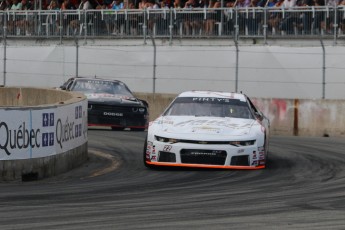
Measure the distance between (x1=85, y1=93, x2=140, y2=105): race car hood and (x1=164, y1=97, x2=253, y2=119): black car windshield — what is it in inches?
326

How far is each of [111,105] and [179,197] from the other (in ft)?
44.6

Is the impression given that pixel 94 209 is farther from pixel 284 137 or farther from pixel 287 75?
pixel 287 75

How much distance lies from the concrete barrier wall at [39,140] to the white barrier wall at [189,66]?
40.3ft

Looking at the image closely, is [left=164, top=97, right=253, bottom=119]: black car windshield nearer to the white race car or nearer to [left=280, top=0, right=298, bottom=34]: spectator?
the white race car

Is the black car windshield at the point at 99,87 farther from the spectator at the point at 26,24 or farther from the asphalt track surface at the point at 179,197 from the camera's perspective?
the asphalt track surface at the point at 179,197

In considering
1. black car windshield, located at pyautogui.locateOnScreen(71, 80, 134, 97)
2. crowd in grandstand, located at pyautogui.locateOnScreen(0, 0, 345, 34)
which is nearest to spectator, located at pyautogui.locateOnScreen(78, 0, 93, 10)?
crowd in grandstand, located at pyautogui.locateOnScreen(0, 0, 345, 34)

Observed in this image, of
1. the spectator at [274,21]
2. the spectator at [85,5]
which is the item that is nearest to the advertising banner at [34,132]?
the spectator at [274,21]

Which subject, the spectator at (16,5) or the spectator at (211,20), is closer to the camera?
the spectator at (211,20)

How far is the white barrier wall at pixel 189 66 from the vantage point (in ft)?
96.7

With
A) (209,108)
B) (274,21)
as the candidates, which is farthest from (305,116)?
(209,108)

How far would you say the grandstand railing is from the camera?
29641mm

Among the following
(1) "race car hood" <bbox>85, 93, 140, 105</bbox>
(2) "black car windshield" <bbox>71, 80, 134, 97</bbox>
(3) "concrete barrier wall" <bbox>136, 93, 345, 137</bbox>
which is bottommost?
(3) "concrete barrier wall" <bbox>136, 93, 345, 137</bbox>

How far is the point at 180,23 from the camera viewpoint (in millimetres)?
31703

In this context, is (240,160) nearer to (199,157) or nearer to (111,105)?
(199,157)
